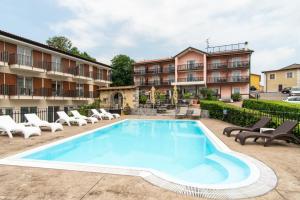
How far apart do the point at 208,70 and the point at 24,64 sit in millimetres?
32892

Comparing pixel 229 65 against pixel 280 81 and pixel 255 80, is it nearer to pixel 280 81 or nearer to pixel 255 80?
pixel 280 81

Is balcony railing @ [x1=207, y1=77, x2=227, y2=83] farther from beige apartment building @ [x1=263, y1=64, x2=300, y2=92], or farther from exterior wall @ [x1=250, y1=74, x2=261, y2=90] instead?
exterior wall @ [x1=250, y1=74, x2=261, y2=90]

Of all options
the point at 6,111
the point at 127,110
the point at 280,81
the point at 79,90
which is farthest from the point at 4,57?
the point at 280,81

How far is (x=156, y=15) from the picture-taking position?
773 inches

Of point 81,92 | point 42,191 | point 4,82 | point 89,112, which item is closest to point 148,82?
point 81,92

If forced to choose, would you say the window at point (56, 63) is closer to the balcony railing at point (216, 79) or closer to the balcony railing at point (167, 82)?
the balcony railing at point (167, 82)

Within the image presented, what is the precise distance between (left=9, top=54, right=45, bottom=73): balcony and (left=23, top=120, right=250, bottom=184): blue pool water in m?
13.5

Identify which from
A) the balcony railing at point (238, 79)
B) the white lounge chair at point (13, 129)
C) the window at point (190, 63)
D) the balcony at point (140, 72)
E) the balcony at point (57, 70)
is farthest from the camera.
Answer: the balcony at point (140, 72)

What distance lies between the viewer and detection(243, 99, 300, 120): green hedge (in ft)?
34.9

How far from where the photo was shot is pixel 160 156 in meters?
8.72

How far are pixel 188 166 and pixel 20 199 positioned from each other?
5.10 m

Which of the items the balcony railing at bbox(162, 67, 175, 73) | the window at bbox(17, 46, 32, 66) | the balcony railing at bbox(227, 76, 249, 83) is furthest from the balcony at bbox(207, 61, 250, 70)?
the window at bbox(17, 46, 32, 66)

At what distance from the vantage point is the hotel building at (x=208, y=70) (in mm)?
41375

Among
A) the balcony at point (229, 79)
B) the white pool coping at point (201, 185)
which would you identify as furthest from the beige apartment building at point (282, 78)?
the white pool coping at point (201, 185)
